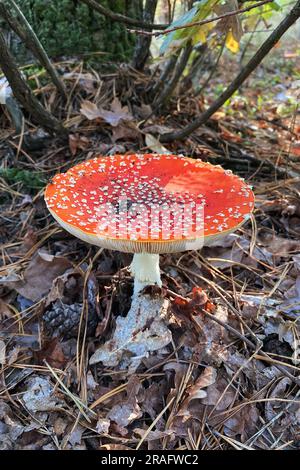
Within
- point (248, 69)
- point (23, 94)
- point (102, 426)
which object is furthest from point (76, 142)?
point (102, 426)

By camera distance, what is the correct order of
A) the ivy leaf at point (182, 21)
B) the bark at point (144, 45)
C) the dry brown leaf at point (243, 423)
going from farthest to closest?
the bark at point (144, 45) < the ivy leaf at point (182, 21) < the dry brown leaf at point (243, 423)

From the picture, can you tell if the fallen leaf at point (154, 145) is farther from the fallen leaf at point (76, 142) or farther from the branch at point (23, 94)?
the branch at point (23, 94)

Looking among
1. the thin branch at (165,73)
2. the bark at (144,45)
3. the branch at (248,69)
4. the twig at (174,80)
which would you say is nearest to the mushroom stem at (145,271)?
the branch at (248,69)

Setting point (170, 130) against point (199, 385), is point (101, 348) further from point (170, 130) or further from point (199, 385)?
point (170, 130)

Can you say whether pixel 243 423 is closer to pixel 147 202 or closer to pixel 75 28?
pixel 147 202

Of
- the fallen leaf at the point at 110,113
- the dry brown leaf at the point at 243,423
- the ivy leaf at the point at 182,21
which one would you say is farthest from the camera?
the fallen leaf at the point at 110,113

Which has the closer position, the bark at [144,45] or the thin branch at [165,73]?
the bark at [144,45]

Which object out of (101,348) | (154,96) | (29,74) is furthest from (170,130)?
(101,348)
